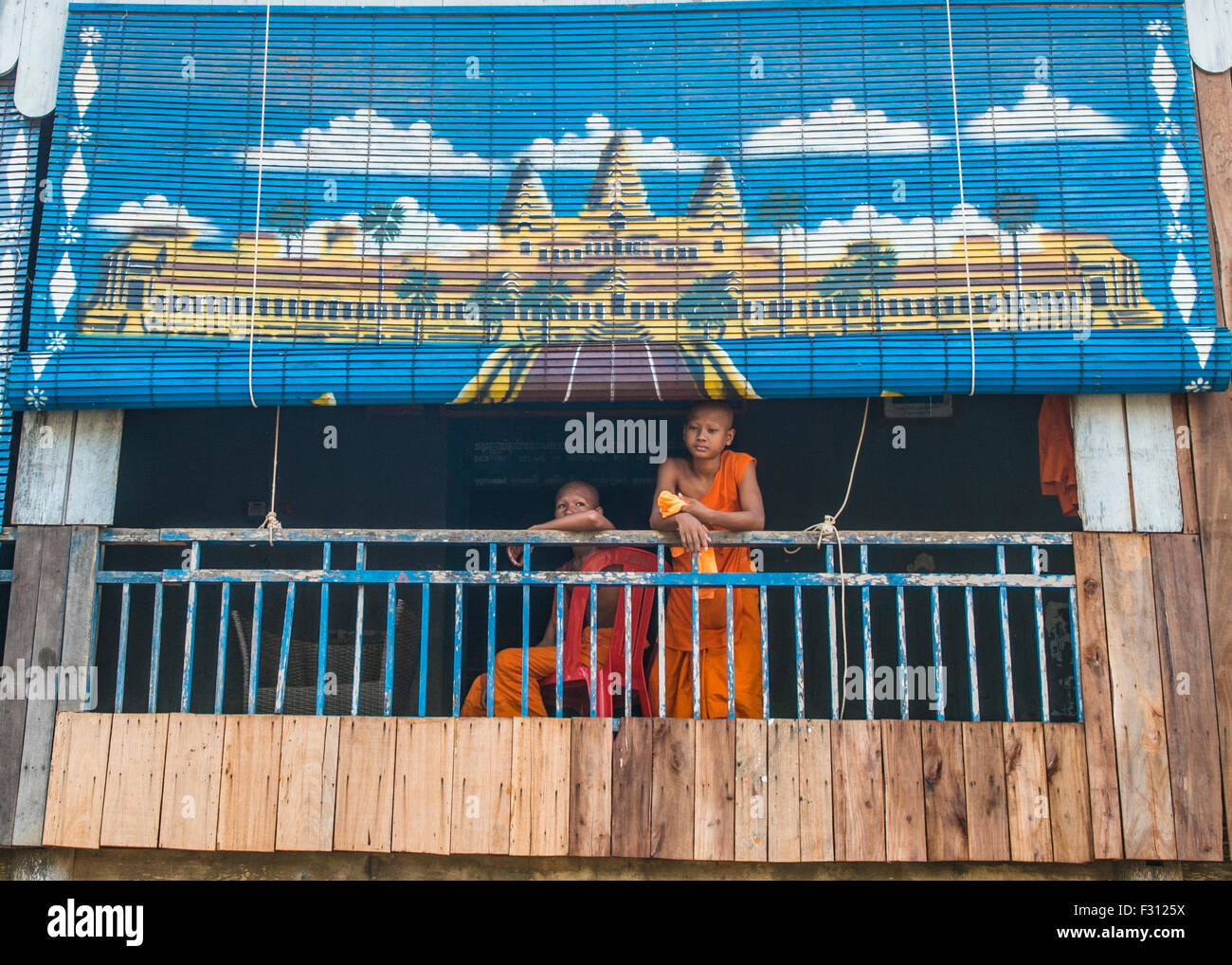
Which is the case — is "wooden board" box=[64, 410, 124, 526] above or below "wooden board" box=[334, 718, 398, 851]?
above

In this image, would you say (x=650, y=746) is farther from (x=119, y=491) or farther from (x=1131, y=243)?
(x=119, y=491)

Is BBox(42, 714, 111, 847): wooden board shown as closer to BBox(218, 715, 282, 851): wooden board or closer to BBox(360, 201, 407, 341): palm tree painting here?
BBox(218, 715, 282, 851): wooden board

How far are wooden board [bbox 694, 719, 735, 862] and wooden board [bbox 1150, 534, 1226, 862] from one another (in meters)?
1.97

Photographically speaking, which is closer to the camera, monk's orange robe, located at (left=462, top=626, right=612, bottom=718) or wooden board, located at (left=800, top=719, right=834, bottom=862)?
wooden board, located at (left=800, top=719, right=834, bottom=862)

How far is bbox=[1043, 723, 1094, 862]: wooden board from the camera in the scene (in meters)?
4.52

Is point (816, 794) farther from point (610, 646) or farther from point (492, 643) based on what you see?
point (492, 643)

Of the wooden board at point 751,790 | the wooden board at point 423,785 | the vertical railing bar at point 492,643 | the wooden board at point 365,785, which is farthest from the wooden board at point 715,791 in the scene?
the wooden board at point 365,785

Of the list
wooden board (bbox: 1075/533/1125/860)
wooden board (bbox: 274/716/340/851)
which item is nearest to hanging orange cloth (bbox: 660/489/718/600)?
wooden board (bbox: 1075/533/1125/860)

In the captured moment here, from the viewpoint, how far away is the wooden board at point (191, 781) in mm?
4621

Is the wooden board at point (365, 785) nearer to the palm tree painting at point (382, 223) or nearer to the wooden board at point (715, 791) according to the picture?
the wooden board at point (715, 791)

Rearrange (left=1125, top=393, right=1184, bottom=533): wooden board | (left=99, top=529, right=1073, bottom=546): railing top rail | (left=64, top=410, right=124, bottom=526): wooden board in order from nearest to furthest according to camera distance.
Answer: (left=99, top=529, right=1073, bottom=546): railing top rail, (left=1125, top=393, right=1184, bottom=533): wooden board, (left=64, top=410, right=124, bottom=526): wooden board

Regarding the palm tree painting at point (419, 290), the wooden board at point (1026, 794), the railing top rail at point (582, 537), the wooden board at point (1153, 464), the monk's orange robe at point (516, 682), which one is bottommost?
the wooden board at point (1026, 794)

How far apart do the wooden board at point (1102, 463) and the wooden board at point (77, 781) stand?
4721mm

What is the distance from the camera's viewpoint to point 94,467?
5047 mm
